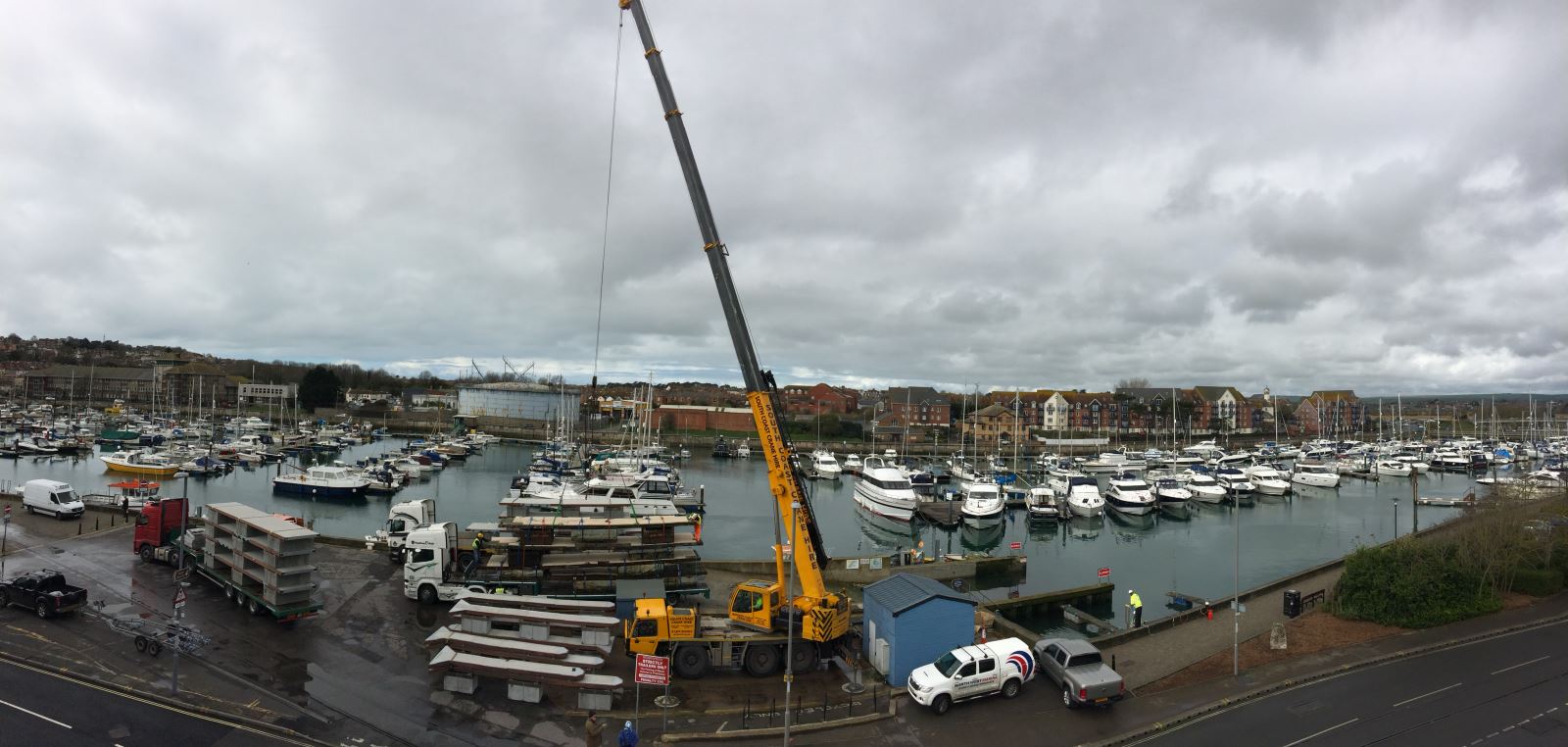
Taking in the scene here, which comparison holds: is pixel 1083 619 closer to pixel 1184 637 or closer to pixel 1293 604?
pixel 1184 637

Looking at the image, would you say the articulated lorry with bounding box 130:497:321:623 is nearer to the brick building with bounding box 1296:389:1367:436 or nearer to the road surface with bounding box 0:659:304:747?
the road surface with bounding box 0:659:304:747

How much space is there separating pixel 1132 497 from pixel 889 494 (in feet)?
54.9

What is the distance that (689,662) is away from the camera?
569 inches

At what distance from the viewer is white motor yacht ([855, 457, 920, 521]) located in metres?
43.6

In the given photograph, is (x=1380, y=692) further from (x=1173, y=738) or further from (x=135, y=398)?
(x=135, y=398)

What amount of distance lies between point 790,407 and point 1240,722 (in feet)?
338

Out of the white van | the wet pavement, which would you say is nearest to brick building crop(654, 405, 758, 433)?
the white van

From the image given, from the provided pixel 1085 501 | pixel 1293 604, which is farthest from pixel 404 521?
pixel 1085 501

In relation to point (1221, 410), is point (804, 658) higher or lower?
lower

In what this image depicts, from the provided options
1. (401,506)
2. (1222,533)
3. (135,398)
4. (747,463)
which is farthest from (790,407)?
(135,398)

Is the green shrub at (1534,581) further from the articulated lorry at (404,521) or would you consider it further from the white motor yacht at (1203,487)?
the articulated lorry at (404,521)

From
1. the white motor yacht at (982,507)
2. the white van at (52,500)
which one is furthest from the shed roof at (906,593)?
the white van at (52,500)

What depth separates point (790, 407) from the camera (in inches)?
4540

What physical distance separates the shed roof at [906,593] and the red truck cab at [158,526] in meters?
21.0
